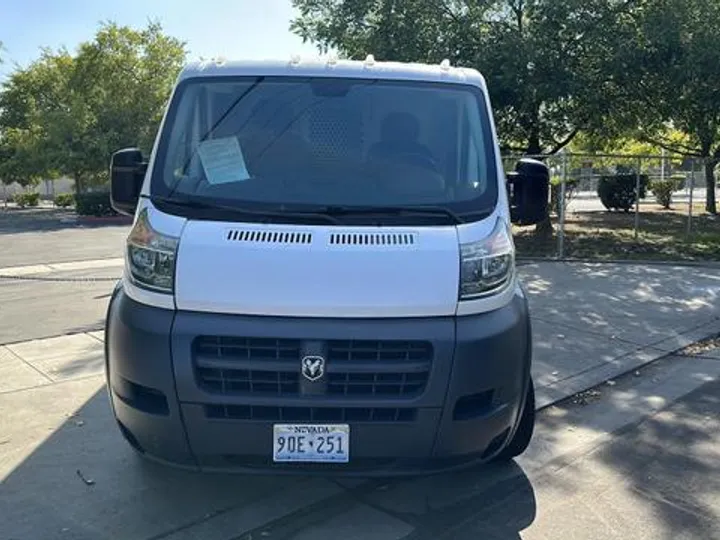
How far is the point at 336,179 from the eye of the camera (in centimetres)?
366

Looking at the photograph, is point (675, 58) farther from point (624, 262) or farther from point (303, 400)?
point (303, 400)

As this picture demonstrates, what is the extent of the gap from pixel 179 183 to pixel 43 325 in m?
4.74

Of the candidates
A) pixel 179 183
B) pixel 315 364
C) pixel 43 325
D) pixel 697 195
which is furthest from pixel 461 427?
pixel 697 195

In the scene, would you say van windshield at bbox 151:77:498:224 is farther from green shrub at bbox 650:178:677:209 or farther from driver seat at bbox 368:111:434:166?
green shrub at bbox 650:178:677:209

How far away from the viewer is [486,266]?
10.7 ft

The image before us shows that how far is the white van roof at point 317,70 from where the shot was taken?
13.0 ft

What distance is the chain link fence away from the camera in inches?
527

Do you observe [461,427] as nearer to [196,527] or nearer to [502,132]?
[196,527]

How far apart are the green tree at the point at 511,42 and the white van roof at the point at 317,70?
28.9 feet

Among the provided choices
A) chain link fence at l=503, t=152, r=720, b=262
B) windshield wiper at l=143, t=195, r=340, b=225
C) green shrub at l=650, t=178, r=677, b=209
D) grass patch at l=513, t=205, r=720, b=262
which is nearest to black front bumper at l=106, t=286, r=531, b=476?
windshield wiper at l=143, t=195, r=340, b=225

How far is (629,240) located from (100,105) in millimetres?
24064

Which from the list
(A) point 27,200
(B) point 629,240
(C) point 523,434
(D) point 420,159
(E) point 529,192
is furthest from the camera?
(A) point 27,200

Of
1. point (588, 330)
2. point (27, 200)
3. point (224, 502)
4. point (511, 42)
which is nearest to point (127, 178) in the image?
point (224, 502)

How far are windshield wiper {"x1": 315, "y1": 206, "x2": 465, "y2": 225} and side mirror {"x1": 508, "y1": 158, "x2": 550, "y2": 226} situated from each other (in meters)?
0.97
